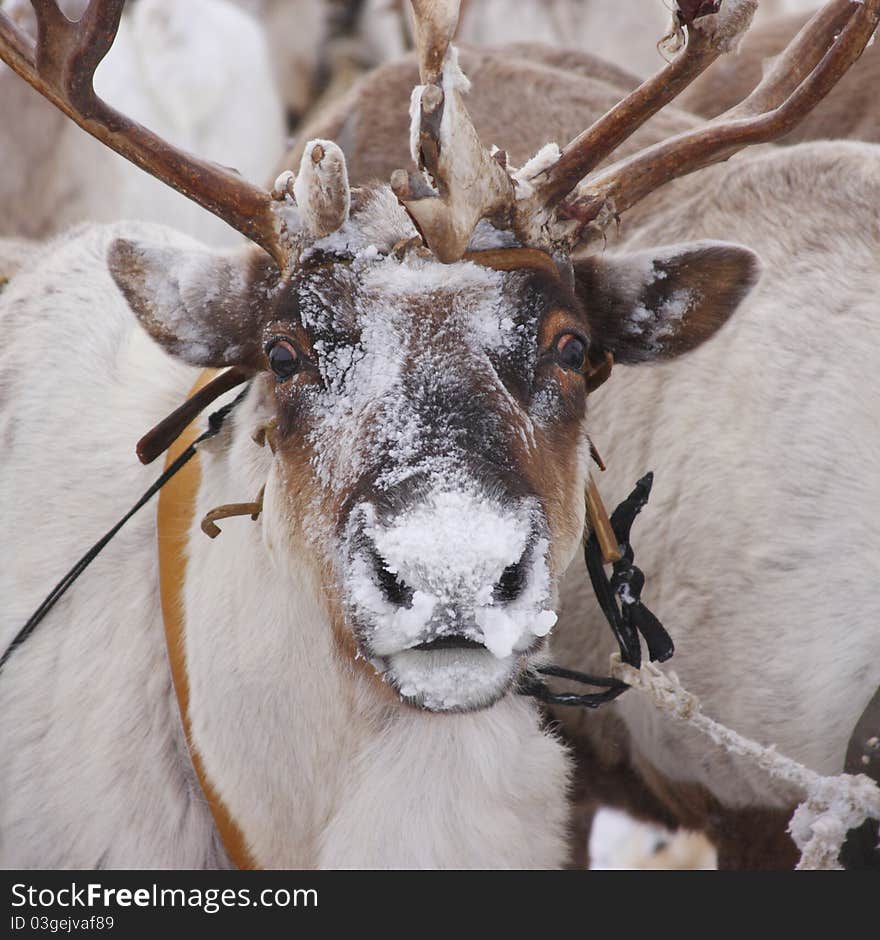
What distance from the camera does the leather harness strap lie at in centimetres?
257

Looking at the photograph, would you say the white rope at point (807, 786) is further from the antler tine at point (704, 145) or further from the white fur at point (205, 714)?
the antler tine at point (704, 145)

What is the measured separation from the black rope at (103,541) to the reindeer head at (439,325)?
153 millimetres

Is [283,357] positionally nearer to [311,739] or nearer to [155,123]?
[311,739]

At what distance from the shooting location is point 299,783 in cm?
252

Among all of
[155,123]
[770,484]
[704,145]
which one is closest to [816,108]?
[770,484]

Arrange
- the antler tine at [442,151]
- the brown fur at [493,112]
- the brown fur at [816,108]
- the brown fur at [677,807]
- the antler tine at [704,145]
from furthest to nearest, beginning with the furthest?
the brown fur at [816,108] < the brown fur at [493,112] < the brown fur at [677,807] < the antler tine at [704,145] < the antler tine at [442,151]

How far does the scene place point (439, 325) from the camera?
7.27 feet

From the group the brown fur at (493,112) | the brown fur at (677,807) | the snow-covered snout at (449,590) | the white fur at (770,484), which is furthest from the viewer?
the brown fur at (493,112)

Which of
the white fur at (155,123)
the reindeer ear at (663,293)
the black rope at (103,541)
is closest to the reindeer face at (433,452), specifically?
the reindeer ear at (663,293)

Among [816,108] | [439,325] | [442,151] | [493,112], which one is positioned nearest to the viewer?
[442,151]

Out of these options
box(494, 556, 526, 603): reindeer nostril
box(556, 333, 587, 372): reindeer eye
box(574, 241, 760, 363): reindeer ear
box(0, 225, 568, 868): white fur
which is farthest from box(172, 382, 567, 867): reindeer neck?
box(574, 241, 760, 363): reindeer ear

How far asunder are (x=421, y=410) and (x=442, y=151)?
419mm

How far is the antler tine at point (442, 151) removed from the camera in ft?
6.87
